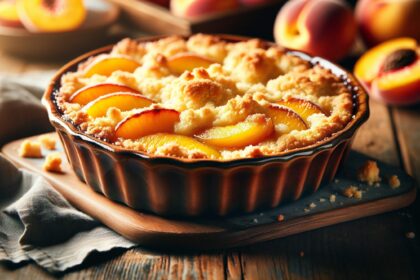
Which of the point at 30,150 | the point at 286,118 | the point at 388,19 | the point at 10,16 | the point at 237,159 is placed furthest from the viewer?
the point at 10,16

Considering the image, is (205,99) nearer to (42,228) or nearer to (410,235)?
(42,228)

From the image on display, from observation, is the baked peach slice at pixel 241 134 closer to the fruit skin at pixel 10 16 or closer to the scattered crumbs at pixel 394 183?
the scattered crumbs at pixel 394 183

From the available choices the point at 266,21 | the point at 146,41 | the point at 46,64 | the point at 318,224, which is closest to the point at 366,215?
the point at 318,224

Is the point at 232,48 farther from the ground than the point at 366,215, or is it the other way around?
the point at 232,48

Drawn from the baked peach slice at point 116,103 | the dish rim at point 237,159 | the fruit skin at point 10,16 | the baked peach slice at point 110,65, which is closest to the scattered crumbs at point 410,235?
the dish rim at point 237,159

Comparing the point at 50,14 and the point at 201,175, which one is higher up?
the point at 201,175

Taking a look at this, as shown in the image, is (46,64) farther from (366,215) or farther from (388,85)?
(366,215)

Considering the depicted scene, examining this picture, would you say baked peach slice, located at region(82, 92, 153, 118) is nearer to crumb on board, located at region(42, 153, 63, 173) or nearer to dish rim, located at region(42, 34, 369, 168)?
dish rim, located at region(42, 34, 369, 168)

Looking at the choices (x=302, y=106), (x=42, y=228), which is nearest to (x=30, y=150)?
(x=42, y=228)
